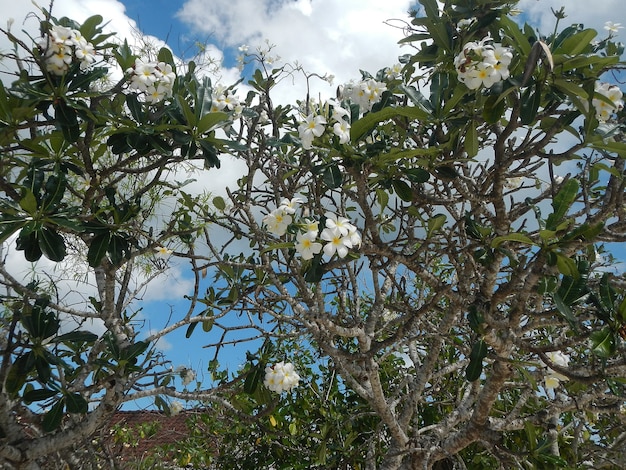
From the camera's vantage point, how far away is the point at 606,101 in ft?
5.65

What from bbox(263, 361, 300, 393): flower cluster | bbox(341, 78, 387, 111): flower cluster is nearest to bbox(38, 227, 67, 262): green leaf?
bbox(341, 78, 387, 111): flower cluster

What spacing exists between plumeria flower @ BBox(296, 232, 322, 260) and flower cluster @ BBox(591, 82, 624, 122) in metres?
0.92

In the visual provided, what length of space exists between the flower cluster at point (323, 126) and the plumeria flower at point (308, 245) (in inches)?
10.6

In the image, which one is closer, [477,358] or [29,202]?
[29,202]

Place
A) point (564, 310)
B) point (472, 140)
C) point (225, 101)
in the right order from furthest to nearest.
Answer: point (225, 101), point (472, 140), point (564, 310)

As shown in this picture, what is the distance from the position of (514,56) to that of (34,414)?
2282 mm

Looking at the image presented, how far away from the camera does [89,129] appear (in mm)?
2104

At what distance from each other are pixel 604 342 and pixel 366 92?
3.71 feet

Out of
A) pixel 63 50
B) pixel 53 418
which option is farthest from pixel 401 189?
pixel 53 418

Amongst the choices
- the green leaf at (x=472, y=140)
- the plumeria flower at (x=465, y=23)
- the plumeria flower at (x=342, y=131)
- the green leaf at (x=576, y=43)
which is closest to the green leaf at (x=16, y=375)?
the plumeria flower at (x=342, y=131)

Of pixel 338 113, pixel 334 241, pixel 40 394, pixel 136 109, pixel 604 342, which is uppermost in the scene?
pixel 136 109

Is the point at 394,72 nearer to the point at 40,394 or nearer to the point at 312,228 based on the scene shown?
the point at 312,228

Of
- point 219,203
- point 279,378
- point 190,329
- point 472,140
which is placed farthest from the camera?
point 279,378

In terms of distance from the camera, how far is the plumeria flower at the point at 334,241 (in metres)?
1.76
